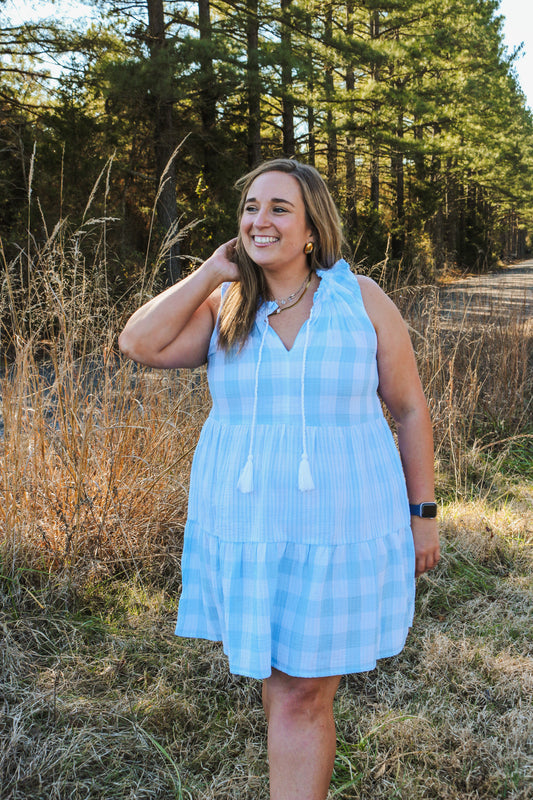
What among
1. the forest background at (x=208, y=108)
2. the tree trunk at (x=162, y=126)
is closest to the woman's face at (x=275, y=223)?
the forest background at (x=208, y=108)

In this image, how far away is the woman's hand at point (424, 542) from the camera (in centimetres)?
177

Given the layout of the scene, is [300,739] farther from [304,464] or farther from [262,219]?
[262,219]

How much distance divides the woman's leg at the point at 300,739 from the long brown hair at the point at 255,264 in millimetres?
790

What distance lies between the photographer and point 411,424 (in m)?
1.77

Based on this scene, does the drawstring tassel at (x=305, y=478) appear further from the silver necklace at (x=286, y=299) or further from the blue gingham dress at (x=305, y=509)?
the silver necklace at (x=286, y=299)

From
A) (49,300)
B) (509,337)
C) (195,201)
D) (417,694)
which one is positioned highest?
(195,201)

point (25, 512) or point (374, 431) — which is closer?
point (374, 431)

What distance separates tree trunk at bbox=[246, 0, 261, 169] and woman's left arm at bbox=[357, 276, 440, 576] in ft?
34.2

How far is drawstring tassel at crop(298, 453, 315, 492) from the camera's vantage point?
146 cm

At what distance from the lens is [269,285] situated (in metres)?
1.73

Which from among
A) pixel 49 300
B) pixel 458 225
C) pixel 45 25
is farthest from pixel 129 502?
pixel 458 225

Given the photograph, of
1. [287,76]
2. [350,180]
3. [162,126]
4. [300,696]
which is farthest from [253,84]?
[300,696]

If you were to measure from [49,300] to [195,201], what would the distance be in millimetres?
10996

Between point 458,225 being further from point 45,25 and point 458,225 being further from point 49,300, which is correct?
point 49,300
